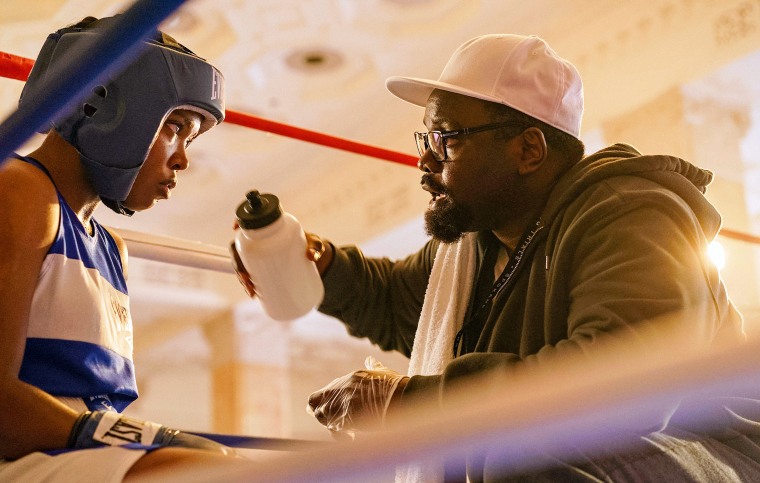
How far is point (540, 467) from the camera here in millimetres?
1130

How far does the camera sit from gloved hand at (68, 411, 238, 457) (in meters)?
1.04

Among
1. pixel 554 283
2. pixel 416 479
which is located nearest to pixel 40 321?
pixel 416 479

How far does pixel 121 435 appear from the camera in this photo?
41.4 inches

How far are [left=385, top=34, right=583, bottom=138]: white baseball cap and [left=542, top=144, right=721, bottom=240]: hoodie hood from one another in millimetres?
170

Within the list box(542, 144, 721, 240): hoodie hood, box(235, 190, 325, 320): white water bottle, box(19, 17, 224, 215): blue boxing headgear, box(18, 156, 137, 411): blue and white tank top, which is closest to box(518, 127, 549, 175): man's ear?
box(542, 144, 721, 240): hoodie hood

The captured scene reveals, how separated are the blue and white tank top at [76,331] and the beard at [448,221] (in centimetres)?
58

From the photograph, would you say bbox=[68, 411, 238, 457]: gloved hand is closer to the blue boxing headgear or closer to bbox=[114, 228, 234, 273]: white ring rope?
the blue boxing headgear

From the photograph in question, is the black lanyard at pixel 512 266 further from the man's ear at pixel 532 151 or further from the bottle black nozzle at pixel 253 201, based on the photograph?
the bottle black nozzle at pixel 253 201

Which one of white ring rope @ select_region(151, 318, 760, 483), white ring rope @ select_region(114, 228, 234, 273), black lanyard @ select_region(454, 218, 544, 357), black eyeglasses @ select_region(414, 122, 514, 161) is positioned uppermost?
black eyeglasses @ select_region(414, 122, 514, 161)

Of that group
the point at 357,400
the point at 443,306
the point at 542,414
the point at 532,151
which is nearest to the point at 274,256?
the point at 357,400

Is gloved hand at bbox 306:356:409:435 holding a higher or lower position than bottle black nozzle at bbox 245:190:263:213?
lower

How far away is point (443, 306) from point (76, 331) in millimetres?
667

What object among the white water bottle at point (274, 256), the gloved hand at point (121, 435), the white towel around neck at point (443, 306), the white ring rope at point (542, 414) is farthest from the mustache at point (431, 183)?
the white ring rope at point (542, 414)

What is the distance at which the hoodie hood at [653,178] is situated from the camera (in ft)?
4.63
